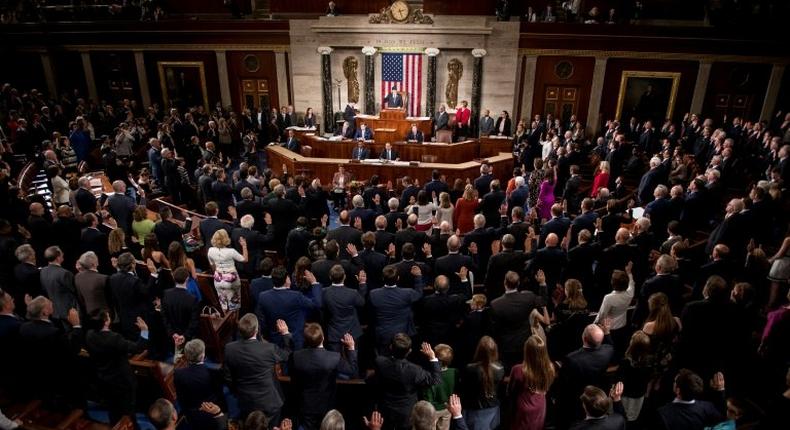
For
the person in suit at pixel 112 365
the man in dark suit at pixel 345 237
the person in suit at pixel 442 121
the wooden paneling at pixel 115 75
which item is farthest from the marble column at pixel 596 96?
the wooden paneling at pixel 115 75

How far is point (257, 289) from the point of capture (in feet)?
16.3

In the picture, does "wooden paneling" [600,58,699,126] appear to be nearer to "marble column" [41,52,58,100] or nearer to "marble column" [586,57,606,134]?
"marble column" [586,57,606,134]

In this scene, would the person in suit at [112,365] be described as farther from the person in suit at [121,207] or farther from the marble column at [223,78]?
the marble column at [223,78]

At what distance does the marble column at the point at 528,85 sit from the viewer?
1448 cm

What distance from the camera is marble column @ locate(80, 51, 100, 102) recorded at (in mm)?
16359

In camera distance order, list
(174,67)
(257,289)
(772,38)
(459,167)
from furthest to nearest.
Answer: (174,67)
(772,38)
(459,167)
(257,289)

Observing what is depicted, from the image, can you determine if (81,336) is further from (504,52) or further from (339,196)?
(504,52)

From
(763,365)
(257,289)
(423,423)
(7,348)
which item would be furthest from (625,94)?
(7,348)

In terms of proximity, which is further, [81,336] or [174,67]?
[174,67]

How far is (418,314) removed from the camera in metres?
4.75

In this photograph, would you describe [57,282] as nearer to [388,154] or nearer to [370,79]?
[388,154]

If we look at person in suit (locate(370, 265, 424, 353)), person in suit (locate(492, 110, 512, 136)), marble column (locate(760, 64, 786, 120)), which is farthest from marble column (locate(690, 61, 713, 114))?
person in suit (locate(370, 265, 424, 353))

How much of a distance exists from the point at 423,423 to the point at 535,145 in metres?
11.2

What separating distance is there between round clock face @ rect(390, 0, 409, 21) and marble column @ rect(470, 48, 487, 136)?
7.34ft
